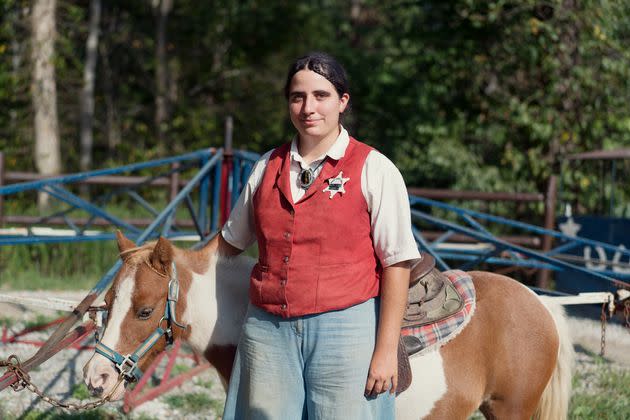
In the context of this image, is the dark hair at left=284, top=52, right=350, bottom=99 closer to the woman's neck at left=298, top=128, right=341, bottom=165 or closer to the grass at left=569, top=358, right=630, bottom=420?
the woman's neck at left=298, top=128, right=341, bottom=165

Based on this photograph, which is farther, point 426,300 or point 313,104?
point 426,300

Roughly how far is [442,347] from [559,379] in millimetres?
701

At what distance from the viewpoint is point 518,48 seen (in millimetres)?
10391

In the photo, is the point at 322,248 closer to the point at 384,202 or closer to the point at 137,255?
the point at 384,202

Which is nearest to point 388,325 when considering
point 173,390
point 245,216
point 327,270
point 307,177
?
point 327,270

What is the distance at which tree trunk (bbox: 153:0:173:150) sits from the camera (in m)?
16.3

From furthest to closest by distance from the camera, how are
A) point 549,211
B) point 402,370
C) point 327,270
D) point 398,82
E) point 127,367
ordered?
1. point 398,82
2. point 549,211
3. point 127,367
4. point 402,370
5. point 327,270

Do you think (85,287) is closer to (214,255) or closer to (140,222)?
(140,222)

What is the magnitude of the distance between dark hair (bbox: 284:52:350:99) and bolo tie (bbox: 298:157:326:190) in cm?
25

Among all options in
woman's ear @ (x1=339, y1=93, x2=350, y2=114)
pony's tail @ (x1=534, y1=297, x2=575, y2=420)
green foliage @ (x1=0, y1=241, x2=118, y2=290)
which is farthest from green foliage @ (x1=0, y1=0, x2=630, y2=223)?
woman's ear @ (x1=339, y1=93, x2=350, y2=114)

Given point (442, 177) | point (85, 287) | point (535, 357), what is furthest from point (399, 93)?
point (535, 357)

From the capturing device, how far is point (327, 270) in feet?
7.25

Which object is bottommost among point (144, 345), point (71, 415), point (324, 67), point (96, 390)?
point (71, 415)

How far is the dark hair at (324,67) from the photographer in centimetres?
225
